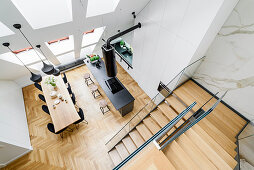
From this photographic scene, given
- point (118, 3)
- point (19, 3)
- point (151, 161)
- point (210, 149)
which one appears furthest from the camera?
point (118, 3)

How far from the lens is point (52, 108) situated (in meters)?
4.15

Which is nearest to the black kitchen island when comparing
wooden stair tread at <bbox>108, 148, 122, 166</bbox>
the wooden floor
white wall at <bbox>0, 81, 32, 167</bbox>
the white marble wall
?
the wooden floor

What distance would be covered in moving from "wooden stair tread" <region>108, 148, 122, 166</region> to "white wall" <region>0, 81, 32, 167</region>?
9.04 ft

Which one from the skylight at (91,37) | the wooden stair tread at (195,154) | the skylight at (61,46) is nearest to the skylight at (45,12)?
the skylight at (61,46)

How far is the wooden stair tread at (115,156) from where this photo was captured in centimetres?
358

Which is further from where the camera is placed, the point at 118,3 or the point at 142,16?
the point at 142,16

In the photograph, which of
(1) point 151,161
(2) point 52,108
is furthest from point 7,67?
(1) point 151,161

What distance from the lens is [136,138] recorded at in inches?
142

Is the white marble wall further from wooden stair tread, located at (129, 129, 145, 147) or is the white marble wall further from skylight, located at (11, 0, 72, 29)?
skylight, located at (11, 0, 72, 29)

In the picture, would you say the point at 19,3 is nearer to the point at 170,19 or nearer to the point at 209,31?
the point at 170,19

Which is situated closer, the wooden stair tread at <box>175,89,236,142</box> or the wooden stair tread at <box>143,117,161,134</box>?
the wooden stair tread at <box>175,89,236,142</box>

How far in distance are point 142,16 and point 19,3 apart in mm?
2942

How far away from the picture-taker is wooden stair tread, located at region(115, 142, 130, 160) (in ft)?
11.7

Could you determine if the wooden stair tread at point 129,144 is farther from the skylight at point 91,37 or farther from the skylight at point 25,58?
the skylight at point 25,58
